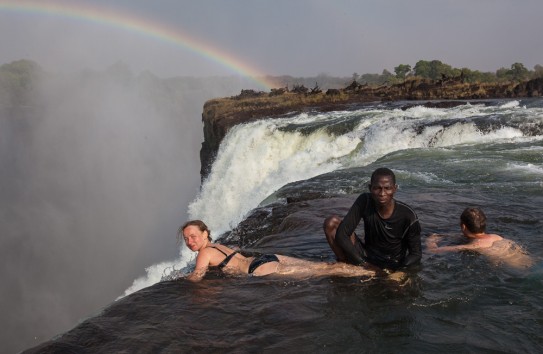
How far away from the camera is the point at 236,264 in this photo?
193 inches

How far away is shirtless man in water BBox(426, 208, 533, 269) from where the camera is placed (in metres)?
4.80

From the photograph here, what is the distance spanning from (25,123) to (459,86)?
66724 mm

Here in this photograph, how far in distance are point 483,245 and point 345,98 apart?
27405 millimetres

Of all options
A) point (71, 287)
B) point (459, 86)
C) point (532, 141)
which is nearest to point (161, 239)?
point (71, 287)

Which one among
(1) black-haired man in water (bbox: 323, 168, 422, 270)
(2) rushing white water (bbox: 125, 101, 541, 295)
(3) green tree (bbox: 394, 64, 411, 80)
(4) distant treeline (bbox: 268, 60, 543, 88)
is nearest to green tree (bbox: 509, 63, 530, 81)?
(4) distant treeline (bbox: 268, 60, 543, 88)

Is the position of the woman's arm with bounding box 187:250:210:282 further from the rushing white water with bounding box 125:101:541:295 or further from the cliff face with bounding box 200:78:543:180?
the cliff face with bounding box 200:78:543:180

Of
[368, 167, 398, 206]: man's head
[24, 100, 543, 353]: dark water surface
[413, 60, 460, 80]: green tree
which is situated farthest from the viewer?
[413, 60, 460, 80]: green tree

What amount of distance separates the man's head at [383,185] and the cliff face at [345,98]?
21631 millimetres

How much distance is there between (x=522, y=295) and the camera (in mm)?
4012

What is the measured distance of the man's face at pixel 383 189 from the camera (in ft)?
12.9

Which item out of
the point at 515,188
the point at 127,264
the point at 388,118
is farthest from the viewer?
the point at 127,264

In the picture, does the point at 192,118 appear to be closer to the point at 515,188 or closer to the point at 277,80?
the point at 277,80

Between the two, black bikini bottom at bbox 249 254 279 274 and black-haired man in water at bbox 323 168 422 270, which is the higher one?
black-haired man in water at bbox 323 168 422 270

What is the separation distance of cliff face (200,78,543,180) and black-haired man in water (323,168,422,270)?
21.3m
